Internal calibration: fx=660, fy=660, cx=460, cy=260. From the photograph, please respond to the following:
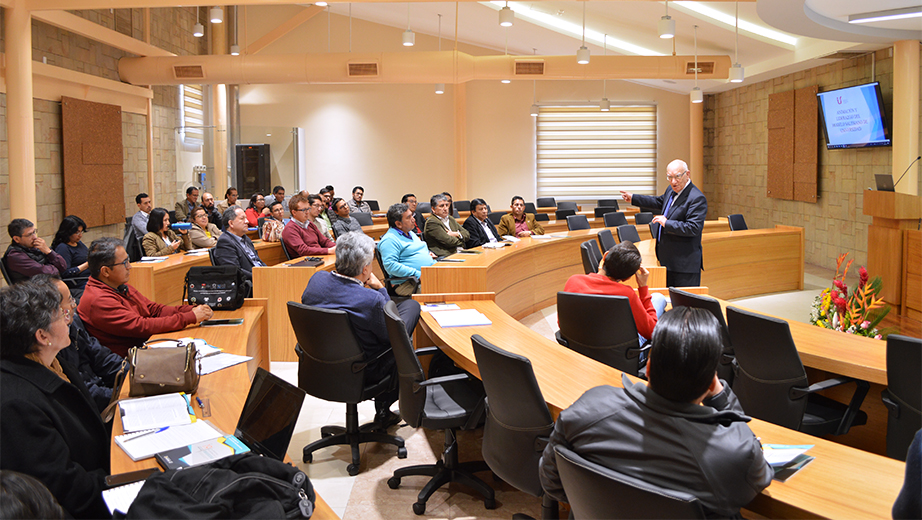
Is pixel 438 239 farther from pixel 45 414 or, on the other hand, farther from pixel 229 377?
pixel 45 414

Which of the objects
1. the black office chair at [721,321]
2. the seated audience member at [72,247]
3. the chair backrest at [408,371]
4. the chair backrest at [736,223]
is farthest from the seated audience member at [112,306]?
the chair backrest at [736,223]

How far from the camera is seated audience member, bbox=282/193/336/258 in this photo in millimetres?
6773

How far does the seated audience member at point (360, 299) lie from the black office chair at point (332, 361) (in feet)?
0.18

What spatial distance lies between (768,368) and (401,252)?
343cm

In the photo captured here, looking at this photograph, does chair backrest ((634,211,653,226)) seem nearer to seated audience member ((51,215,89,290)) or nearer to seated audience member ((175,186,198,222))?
seated audience member ((175,186,198,222))

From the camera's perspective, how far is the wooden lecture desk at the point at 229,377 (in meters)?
2.09

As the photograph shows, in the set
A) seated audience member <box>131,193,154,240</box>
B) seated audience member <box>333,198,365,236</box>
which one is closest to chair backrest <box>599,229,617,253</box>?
seated audience member <box>333,198,365,236</box>

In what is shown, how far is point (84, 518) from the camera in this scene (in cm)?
188

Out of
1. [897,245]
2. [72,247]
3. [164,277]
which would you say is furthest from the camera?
[897,245]

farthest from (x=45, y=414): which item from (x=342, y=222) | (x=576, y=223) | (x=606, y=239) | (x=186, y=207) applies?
(x=186, y=207)

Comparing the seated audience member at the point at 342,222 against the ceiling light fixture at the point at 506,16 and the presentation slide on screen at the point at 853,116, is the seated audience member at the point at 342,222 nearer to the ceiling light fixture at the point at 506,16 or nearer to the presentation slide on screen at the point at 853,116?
the ceiling light fixture at the point at 506,16

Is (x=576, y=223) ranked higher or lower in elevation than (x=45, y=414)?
higher

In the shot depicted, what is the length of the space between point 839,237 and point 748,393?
8.88 m

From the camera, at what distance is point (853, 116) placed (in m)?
9.80
